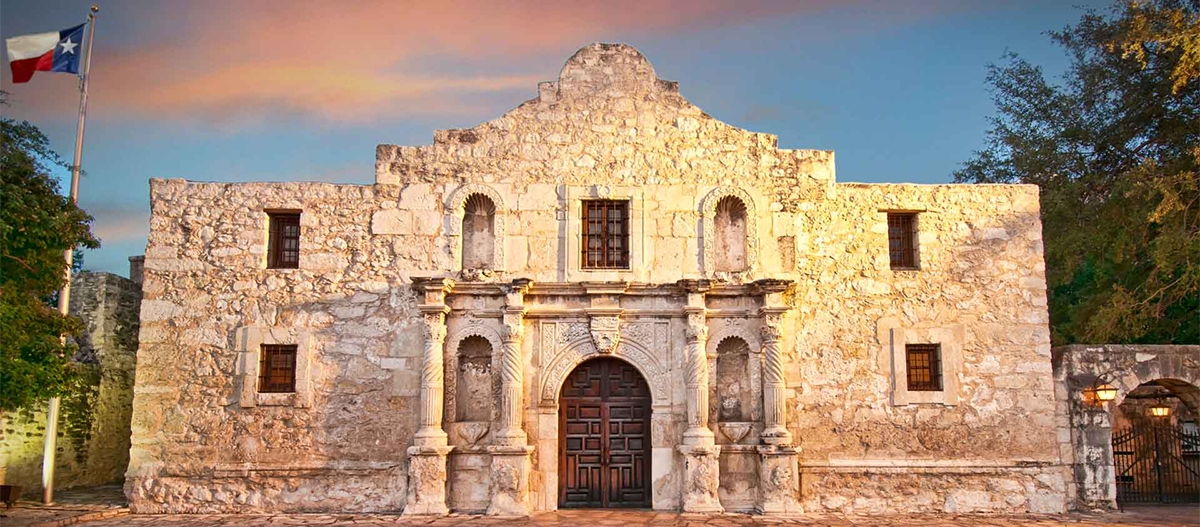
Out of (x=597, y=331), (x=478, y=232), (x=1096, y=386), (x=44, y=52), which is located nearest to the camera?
(x=597, y=331)

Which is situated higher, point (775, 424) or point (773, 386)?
point (773, 386)

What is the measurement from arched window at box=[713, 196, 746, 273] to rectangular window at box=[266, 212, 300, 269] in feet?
22.2

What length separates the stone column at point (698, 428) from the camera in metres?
13.3

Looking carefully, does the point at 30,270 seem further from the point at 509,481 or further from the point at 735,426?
the point at 735,426

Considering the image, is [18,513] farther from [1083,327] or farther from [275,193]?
[1083,327]

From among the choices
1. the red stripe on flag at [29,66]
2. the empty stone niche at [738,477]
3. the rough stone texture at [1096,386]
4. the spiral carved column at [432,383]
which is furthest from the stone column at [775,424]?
the red stripe on flag at [29,66]

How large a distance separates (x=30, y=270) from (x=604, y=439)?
8.49 metres

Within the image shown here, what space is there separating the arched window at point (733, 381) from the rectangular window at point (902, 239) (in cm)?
298

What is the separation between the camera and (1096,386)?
14484 millimetres

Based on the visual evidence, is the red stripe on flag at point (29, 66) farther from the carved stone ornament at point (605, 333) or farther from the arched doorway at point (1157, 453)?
the arched doorway at point (1157, 453)

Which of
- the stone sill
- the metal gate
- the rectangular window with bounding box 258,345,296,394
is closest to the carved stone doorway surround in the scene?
the stone sill

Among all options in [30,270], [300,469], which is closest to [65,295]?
[30,270]

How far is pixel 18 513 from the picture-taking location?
514 inches

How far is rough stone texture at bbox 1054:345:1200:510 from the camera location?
1420cm
